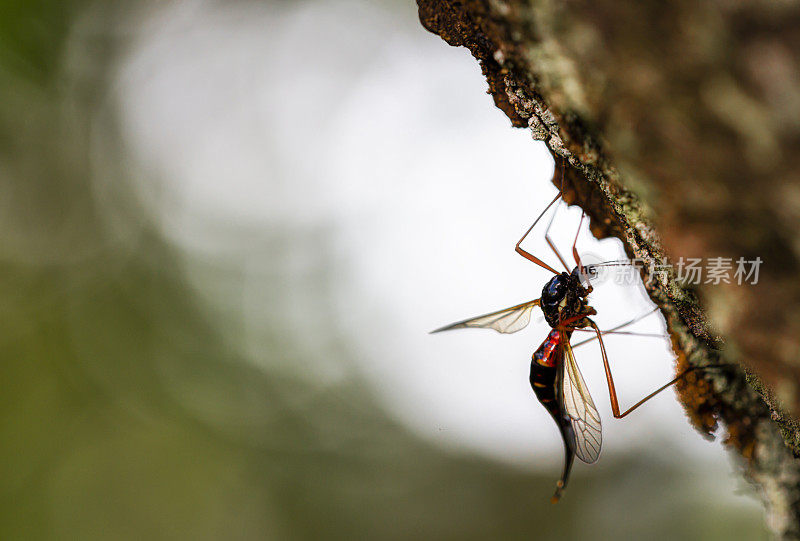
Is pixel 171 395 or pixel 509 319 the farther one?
pixel 171 395

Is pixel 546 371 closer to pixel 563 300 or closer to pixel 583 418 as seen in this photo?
pixel 583 418

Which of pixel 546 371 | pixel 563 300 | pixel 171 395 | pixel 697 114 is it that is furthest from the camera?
pixel 171 395

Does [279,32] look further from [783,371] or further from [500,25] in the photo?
[783,371]

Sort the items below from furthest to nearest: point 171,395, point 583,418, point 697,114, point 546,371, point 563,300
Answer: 1. point 171,395
2. point 563,300
3. point 546,371
4. point 583,418
5. point 697,114

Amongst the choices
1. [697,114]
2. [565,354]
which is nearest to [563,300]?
[565,354]

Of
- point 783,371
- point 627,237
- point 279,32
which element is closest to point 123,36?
point 279,32

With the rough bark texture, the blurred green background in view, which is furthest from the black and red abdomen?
the blurred green background

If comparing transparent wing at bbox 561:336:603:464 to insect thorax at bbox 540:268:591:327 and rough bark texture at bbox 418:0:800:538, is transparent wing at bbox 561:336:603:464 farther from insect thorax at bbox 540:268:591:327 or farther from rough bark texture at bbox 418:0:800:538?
rough bark texture at bbox 418:0:800:538
